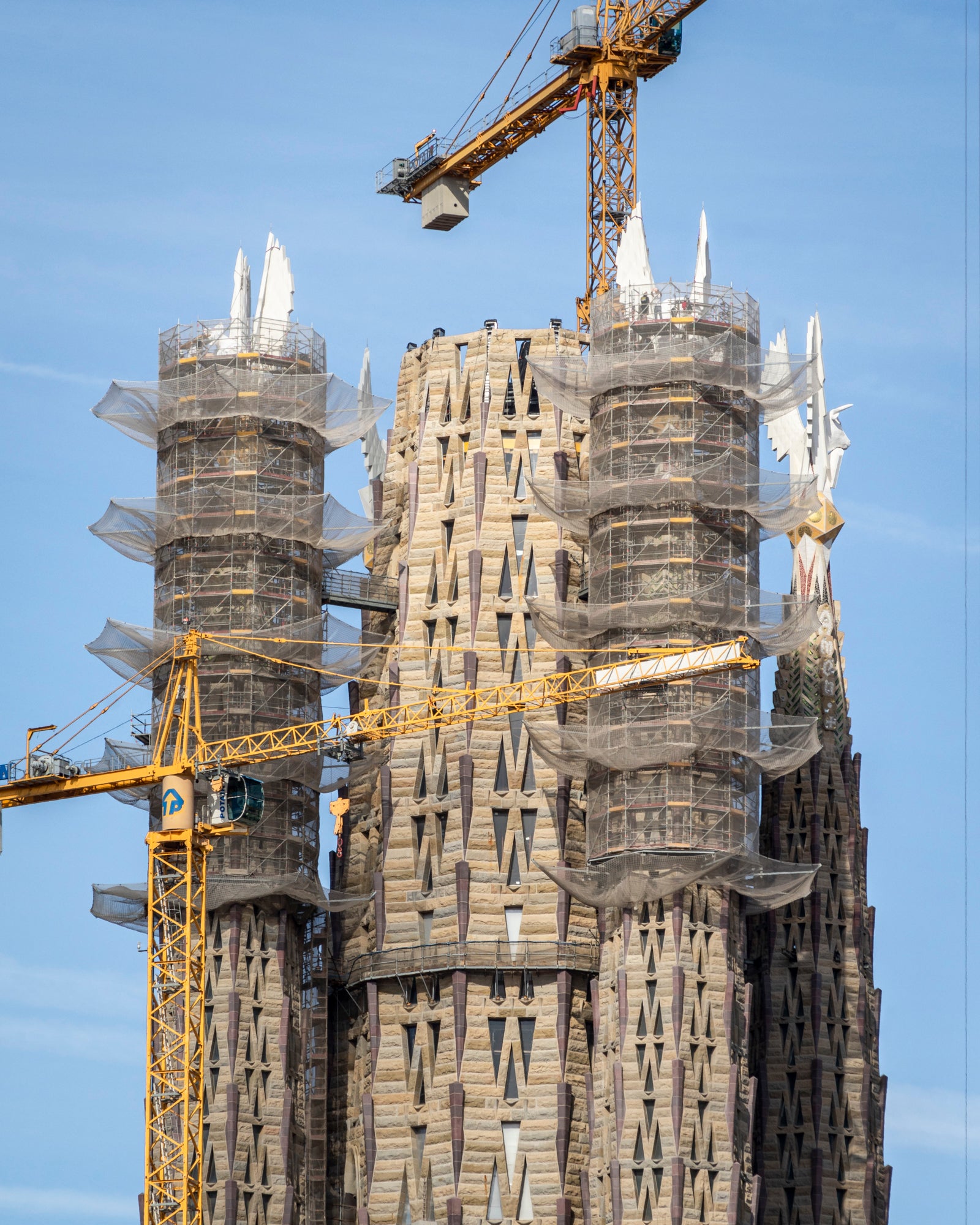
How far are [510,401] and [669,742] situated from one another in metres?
21.6

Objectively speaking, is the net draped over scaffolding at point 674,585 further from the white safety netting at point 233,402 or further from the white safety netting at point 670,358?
the white safety netting at point 233,402

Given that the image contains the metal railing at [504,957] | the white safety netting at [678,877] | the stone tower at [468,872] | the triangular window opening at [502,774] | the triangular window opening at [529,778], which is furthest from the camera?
the triangular window opening at [502,774]

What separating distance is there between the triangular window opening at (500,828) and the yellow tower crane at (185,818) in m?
4.49

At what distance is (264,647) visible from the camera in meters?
156

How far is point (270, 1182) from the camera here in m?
151

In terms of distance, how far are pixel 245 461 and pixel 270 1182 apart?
28495 millimetres

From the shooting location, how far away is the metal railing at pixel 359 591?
164625 mm

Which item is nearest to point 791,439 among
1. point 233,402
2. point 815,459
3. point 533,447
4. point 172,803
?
point 815,459

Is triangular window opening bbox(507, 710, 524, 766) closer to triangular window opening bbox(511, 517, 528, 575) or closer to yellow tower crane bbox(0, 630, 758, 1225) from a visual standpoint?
yellow tower crane bbox(0, 630, 758, 1225)

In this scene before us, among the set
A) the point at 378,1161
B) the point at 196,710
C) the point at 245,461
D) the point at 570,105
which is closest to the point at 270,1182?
the point at 378,1161

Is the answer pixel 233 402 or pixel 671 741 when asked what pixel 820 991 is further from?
pixel 233 402

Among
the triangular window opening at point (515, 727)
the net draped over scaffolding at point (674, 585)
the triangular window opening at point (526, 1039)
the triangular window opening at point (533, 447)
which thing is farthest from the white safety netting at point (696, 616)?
the triangular window opening at point (526, 1039)

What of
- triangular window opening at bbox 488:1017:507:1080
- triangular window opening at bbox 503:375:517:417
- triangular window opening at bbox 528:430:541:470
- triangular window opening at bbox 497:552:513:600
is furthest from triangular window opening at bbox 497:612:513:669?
triangular window opening at bbox 488:1017:507:1080

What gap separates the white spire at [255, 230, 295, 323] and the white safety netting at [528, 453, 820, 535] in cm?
1332
